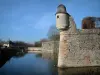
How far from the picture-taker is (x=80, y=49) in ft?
72.3

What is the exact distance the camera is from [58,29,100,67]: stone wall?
21812 mm

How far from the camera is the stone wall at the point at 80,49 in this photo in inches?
859

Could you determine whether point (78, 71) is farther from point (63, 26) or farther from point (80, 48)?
point (63, 26)

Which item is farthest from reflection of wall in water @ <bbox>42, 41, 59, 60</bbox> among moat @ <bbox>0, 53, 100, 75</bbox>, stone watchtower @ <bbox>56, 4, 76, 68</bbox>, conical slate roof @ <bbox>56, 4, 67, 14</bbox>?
conical slate roof @ <bbox>56, 4, 67, 14</bbox>

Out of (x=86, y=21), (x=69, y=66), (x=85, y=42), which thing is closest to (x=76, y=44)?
(x=85, y=42)

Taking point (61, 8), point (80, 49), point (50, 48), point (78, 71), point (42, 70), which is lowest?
point (42, 70)

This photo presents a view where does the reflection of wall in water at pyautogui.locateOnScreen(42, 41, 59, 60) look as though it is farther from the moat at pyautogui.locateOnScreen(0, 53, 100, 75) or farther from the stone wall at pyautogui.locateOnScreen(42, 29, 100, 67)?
the stone wall at pyautogui.locateOnScreen(42, 29, 100, 67)

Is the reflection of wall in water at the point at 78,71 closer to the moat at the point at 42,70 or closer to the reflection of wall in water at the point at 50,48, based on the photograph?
the moat at the point at 42,70

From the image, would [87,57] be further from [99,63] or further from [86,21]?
[86,21]

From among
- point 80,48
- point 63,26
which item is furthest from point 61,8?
point 80,48

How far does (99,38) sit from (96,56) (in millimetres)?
1902

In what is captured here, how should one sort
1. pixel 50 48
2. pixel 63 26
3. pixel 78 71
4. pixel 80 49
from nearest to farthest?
1. pixel 78 71
2. pixel 63 26
3. pixel 80 49
4. pixel 50 48

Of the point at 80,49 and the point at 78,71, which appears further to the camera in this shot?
the point at 80,49

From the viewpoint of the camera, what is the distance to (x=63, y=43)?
→ 2214 centimetres
